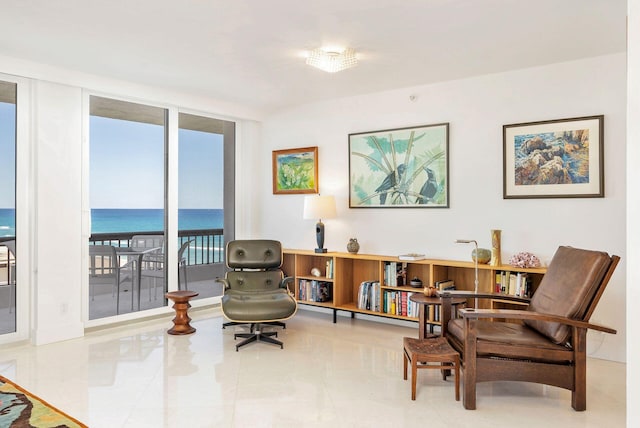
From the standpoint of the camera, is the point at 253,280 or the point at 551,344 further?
the point at 253,280

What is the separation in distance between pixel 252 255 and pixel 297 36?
232cm

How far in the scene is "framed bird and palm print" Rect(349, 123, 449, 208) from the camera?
4758 mm

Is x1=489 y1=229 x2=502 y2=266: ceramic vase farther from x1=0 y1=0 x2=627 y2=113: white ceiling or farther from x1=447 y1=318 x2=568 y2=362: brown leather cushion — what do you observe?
x1=0 y1=0 x2=627 y2=113: white ceiling

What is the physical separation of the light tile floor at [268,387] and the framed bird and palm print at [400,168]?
1.50m

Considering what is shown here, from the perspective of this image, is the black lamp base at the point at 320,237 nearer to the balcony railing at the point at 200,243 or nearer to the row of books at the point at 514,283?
the balcony railing at the point at 200,243

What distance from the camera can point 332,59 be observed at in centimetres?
387

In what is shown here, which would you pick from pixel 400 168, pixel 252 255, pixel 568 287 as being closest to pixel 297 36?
pixel 400 168

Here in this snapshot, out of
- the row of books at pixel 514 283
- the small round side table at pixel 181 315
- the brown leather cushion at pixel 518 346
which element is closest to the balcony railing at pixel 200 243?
the small round side table at pixel 181 315

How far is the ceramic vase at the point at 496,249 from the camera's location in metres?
4.22

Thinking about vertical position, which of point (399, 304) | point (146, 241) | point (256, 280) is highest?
point (146, 241)

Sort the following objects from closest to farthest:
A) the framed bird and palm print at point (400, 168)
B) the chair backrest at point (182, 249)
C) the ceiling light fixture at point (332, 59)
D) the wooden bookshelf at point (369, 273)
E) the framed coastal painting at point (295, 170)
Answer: the ceiling light fixture at point (332, 59) < the wooden bookshelf at point (369, 273) < the framed bird and palm print at point (400, 168) < the chair backrest at point (182, 249) < the framed coastal painting at point (295, 170)

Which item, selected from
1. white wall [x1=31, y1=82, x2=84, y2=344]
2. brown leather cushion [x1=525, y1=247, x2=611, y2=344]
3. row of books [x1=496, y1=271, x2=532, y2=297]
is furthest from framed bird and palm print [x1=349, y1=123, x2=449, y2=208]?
white wall [x1=31, y1=82, x2=84, y2=344]

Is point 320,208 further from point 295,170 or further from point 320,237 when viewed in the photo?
point 295,170

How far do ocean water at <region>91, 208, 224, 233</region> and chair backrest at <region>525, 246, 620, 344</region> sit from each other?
3954 mm
